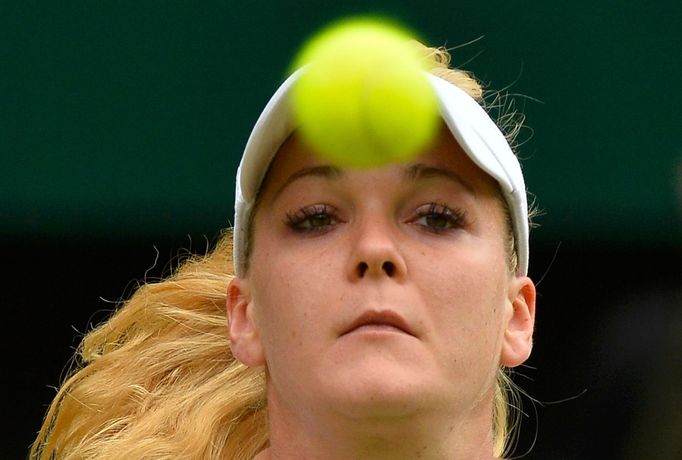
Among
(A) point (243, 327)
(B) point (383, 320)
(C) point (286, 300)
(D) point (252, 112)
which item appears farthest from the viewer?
(D) point (252, 112)

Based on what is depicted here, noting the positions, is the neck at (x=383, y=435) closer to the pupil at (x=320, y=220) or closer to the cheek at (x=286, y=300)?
the cheek at (x=286, y=300)

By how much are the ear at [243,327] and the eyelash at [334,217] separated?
232 millimetres

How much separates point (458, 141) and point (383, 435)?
0.49 meters

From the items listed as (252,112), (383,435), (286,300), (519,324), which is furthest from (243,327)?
(252,112)

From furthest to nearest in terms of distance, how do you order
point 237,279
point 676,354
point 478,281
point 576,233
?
point 576,233
point 676,354
point 237,279
point 478,281

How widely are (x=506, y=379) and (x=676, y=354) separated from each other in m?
1.51

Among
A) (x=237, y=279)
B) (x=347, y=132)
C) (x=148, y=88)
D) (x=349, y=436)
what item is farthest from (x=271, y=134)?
(x=148, y=88)

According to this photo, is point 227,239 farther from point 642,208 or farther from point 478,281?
point 642,208

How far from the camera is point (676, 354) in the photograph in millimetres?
4348

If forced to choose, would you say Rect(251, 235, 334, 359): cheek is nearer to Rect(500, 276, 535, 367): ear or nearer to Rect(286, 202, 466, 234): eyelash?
Rect(286, 202, 466, 234): eyelash

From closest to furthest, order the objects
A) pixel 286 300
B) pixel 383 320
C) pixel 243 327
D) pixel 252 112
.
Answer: pixel 383 320
pixel 286 300
pixel 243 327
pixel 252 112

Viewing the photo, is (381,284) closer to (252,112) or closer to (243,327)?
(243,327)

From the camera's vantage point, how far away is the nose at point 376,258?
217cm

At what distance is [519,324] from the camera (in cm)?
251
